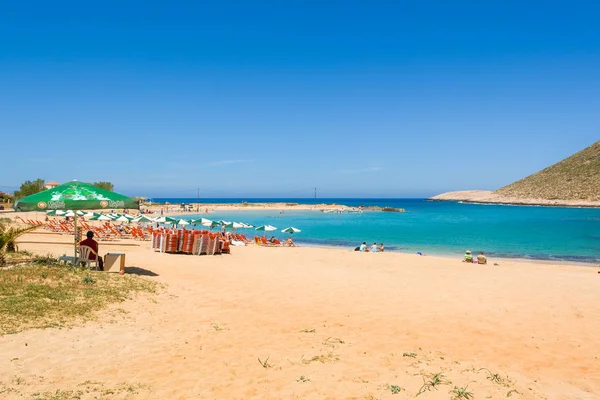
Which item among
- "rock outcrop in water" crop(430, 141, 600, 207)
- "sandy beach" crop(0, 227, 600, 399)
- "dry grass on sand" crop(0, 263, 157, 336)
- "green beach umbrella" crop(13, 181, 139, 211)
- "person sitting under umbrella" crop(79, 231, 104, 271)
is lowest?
"sandy beach" crop(0, 227, 600, 399)

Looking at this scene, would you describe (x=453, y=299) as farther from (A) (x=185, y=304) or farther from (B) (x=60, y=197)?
(B) (x=60, y=197)

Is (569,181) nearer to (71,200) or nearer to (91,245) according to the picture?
(91,245)

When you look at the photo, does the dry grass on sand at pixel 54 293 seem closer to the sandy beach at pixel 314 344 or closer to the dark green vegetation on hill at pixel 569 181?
the sandy beach at pixel 314 344

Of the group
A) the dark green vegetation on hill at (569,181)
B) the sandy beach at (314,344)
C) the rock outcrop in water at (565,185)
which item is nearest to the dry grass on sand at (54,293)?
the sandy beach at (314,344)

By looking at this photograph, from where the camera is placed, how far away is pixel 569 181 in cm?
10850

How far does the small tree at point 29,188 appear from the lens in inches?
1974

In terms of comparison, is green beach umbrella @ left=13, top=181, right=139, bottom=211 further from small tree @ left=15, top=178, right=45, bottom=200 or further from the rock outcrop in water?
the rock outcrop in water

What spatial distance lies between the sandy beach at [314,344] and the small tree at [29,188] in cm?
4738

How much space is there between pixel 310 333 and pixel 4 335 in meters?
4.73

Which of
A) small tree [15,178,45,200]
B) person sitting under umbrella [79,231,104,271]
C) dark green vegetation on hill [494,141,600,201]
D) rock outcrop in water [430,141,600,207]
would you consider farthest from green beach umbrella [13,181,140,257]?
dark green vegetation on hill [494,141,600,201]

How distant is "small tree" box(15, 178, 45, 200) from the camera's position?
50.1 metres

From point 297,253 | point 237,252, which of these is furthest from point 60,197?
point 297,253

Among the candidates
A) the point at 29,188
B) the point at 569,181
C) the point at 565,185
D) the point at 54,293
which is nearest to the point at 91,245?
the point at 54,293

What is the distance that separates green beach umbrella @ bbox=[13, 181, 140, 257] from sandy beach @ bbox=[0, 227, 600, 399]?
8.26ft
